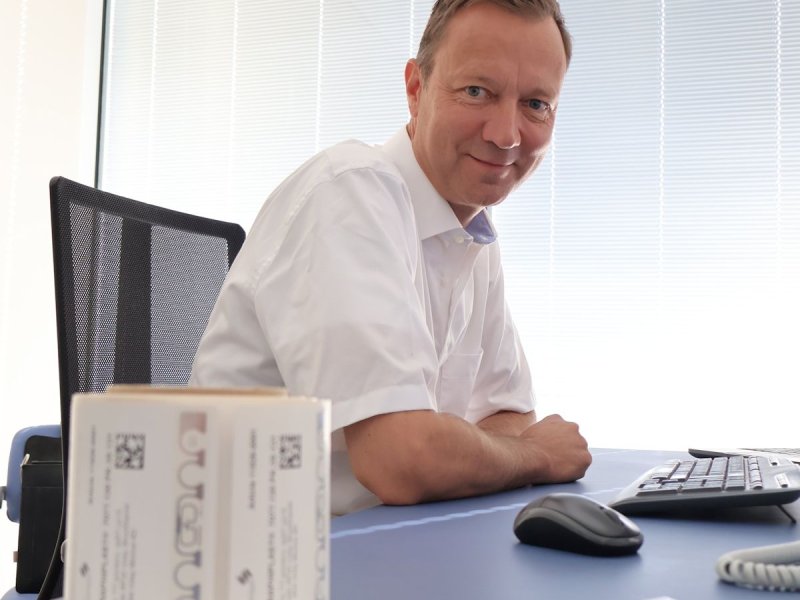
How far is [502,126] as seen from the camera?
138 centimetres

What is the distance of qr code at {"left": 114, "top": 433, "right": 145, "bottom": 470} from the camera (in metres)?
0.34

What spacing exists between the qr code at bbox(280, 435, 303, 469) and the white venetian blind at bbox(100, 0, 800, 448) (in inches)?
96.8

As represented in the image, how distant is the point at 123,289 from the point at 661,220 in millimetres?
1852

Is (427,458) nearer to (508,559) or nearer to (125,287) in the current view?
(508,559)

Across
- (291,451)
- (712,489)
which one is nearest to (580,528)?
(712,489)

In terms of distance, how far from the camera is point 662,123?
2719 mm

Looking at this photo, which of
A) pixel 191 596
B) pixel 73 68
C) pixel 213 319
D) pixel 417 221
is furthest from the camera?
pixel 73 68

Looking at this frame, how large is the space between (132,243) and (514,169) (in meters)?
0.65

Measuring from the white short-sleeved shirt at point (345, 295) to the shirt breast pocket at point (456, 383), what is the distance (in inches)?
3.6

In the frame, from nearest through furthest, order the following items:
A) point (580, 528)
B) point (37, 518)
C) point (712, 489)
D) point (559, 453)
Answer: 1. point (580, 528)
2. point (712, 489)
3. point (559, 453)
4. point (37, 518)

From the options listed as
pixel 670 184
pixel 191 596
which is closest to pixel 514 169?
pixel 191 596

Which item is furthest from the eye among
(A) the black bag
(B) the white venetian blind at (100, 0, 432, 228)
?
(B) the white venetian blind at (100, 0, 432, 228)

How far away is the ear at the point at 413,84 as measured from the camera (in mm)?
1509

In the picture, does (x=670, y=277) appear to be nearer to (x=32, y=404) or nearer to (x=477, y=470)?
(x=477, y=470)
